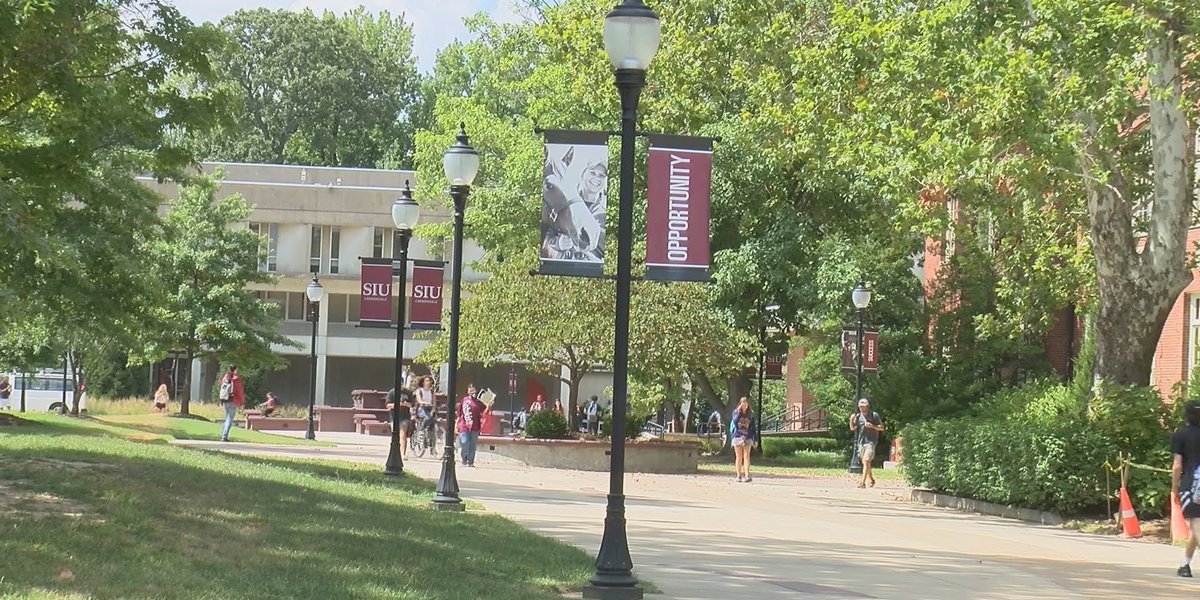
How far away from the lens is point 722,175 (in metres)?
39.2

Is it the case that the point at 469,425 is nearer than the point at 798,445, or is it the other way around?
the point at 469,425

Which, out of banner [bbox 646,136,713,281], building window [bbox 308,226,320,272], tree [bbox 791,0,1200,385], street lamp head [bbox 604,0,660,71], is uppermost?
building window [bbox 308,226,320,272]

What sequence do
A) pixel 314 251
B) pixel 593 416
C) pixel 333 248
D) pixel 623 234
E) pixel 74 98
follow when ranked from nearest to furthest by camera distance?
pixel 623 234 → pixel 74 98 → pixel 593 416 → pixel 314 251 → pixel 333 248

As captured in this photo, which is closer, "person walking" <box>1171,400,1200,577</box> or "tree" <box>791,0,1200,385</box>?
"person walking" <box>1171,400,1200,577</box>

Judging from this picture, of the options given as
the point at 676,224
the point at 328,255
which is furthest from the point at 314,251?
the point at 676,224

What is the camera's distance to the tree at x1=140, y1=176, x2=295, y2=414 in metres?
48.1

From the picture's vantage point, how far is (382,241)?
245 ft

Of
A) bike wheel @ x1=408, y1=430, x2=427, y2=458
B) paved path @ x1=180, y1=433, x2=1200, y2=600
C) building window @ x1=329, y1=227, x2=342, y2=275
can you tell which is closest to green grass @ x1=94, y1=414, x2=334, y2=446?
bike wheel @ x1=408, y1=430, x2=427, y2=458

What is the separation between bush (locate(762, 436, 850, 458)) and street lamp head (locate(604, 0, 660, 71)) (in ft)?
120

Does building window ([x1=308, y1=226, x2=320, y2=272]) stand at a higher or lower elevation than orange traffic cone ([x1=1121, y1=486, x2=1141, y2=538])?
higher

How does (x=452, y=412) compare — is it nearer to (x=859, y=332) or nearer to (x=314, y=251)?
(x=859, y=332)

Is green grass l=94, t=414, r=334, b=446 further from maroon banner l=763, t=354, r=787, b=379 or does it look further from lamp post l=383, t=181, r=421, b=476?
maroon banner l=763, t=354, r=787, b=379

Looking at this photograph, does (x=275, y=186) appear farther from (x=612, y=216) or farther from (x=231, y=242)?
(x=612, y=216)

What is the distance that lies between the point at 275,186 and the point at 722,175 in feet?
125
